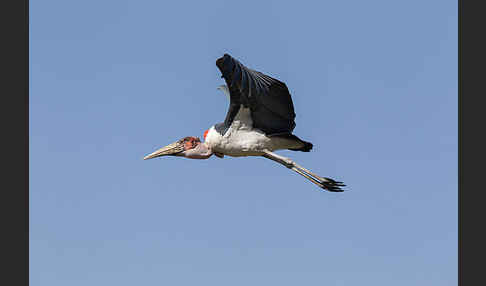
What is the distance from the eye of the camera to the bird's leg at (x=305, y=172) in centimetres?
1927

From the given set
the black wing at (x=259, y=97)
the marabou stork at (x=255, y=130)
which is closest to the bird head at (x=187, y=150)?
the marabou stork at (x=255, y=130)

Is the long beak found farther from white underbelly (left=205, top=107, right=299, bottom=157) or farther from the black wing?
the black wing

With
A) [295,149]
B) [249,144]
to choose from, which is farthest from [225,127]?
[295,149]

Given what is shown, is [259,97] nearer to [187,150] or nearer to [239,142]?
[239,142]

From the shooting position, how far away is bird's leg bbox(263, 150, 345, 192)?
1927 cm

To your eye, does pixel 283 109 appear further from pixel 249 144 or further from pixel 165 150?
pixel 165 150

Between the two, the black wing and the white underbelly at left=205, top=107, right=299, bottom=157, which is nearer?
the black wing

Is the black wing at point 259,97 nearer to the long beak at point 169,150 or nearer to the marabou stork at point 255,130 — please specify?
the marabou stork at point 255,130

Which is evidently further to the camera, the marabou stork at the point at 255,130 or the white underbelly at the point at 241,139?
the white underbelly at the point at 241,139

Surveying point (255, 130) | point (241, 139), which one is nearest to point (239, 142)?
point (241, 139)

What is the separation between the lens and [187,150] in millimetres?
19719

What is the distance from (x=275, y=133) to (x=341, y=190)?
1.92m

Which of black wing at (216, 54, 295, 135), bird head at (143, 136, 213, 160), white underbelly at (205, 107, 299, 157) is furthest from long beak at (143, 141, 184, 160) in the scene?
black wing at (216, 54, 295, 135)

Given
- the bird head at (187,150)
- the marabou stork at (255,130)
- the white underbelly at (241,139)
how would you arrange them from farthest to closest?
the bird head at (187,150) → the white underbelly at (241,139) → the marabou stork at (255,130)
